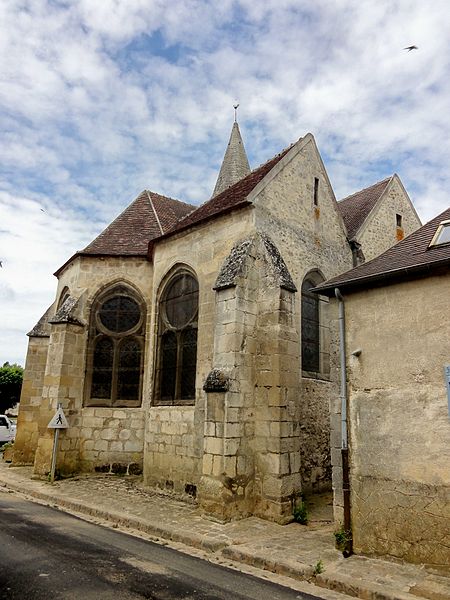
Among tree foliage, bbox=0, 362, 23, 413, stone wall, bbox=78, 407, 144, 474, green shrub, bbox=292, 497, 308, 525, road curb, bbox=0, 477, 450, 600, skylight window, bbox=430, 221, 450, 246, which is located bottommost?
road curb, bbox=0, 477, 450, 600

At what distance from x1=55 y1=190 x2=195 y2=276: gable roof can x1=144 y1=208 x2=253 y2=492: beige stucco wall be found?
2.27 m

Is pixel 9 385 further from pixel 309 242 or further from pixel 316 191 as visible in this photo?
pixel 316 191

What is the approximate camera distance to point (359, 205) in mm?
15250

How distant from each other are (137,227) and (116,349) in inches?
150

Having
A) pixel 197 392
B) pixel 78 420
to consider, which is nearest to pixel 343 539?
pixel 197 392

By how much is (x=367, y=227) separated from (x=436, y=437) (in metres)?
9.36

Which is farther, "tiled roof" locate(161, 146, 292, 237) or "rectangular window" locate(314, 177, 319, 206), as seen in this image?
"rectangular window" locate(314, 177, 319, 206)

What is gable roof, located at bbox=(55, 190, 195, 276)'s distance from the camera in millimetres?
12656

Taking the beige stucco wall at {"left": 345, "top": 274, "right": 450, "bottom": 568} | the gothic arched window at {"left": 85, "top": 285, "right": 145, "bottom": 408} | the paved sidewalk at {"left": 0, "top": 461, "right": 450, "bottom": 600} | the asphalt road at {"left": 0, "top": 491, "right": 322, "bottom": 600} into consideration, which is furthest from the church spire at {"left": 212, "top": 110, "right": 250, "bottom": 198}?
the asphalt road at {"left": 0, "top": 491, "right": 322, "bottom": 600}

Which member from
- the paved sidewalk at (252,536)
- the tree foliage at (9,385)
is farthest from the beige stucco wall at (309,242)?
the tree foliage at (9,385)

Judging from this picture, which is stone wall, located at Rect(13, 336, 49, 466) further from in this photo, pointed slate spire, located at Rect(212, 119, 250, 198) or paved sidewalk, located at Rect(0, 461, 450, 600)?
pointed slate spire, located at Rect(212, 119, 250, 198)

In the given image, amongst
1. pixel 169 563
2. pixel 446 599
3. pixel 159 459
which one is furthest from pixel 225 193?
pixel 446 599

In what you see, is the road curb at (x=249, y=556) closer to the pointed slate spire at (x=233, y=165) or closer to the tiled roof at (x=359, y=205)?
the tiled roof at (x=359, y=205)

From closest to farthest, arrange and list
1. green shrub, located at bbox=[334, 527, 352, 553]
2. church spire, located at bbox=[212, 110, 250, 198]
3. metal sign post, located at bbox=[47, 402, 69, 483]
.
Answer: green shrub, located at bbox=[334, 527, 352, 553] < metal sign post, located at bbox=[47, 402, 69, 483] < church spire, located at bbox=[212, 110, 250, 198]
